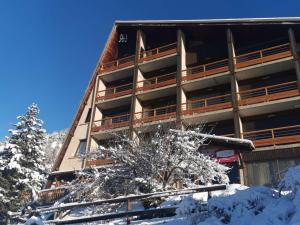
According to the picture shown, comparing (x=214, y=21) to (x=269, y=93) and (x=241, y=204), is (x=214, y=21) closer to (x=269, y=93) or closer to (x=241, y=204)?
(x=269, y=93)

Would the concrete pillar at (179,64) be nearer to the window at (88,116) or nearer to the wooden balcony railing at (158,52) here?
the wooden balcony railing at (158,52)

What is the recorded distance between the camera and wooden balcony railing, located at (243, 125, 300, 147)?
24581mm

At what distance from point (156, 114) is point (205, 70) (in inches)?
251

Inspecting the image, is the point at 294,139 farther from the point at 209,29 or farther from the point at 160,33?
the point at 160,33

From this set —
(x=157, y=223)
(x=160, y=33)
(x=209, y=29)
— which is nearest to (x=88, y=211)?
(x=157, y=223)

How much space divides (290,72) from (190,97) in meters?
9.07

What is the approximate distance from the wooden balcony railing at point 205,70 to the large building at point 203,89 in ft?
0.30

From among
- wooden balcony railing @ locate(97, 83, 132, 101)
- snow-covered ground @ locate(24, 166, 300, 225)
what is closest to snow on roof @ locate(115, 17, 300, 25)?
wooden balcony railing @ locate(97, 83, 132, 101)

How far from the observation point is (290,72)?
93.2 feet

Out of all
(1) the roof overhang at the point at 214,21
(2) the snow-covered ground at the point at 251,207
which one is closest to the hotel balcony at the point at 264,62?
(1) the roof overhang at the point at 214,21

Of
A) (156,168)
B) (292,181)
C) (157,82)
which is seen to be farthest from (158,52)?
(292,181)

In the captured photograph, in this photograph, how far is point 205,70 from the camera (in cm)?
3238

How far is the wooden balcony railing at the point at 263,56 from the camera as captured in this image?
1104 inches

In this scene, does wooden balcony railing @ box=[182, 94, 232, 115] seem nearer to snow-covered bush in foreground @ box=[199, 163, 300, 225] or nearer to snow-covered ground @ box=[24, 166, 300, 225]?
snow-covered ground @ box=[24, 166, 300, 225]
